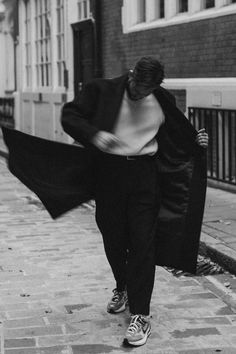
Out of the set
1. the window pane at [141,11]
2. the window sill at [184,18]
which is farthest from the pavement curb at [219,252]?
the window pane at [141,11]

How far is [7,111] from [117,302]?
19.8 meters

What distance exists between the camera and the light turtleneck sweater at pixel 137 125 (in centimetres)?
464

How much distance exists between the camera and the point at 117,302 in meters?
5.25

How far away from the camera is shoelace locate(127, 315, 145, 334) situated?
Result: 466 cm

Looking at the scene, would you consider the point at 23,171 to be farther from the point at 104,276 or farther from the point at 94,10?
the point at 94,10

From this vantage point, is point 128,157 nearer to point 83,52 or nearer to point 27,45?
point 83,52

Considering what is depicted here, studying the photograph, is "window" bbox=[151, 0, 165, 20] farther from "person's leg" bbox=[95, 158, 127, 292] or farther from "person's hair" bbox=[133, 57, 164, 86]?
"person's hair" bbox=[133, 57, 164, 86]

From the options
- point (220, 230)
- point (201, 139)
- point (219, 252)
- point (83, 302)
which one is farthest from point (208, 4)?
point (201, 139)

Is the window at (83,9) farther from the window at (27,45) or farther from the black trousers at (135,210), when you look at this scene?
the black trousers at (135,210)

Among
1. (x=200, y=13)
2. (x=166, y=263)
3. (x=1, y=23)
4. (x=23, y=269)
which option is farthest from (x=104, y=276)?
(x=1, y=23)

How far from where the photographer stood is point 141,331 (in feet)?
15.4

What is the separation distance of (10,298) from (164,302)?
1148mm

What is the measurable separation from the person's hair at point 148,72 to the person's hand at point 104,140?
362mm

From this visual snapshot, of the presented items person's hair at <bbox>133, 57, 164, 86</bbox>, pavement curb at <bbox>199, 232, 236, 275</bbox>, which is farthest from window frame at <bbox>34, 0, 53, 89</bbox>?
person's hair at <bbox>133, 57, 164, 86</bbox>
